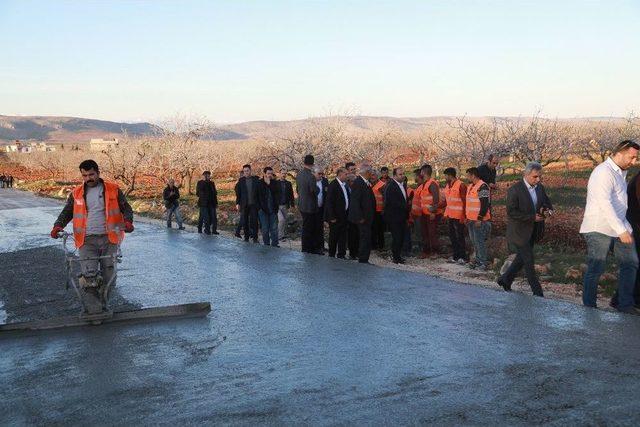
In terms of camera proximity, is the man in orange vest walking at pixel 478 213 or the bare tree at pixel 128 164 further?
the bare tree at pixel 128 164

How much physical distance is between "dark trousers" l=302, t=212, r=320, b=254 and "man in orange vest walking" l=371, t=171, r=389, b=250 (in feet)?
5.33

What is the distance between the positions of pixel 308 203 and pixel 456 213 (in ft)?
10.0

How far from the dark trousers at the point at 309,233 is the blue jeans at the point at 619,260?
800cm

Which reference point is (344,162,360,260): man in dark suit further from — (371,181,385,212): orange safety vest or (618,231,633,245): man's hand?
(618,231,633,245): man's hand

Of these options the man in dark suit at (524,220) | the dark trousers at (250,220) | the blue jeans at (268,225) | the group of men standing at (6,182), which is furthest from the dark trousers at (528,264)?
the group of men standing at (6,182)

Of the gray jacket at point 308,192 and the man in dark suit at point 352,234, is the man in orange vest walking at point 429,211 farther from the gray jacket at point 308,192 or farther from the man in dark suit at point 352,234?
the gray jacket at point 308,192

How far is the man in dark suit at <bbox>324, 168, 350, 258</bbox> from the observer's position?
14.7 m

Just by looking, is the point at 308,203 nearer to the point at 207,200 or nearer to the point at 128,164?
the point at 207,200

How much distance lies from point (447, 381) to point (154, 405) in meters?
2.17

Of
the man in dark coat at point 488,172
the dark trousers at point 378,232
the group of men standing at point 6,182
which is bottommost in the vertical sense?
the group of men standing at point 6,182

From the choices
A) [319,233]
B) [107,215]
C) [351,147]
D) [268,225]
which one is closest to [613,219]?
[107,215]

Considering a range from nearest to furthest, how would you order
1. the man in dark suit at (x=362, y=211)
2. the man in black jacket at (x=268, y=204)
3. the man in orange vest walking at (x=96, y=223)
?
the man in orange vest walking at (x=96, y=223)
the man in dark suit at (x=362, y=211)
the man in black jacket at (x=268, y=204)

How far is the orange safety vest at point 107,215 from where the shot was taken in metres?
8.40

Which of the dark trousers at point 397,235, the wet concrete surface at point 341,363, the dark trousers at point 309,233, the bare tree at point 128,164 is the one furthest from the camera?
the bare tree at point 128,164
